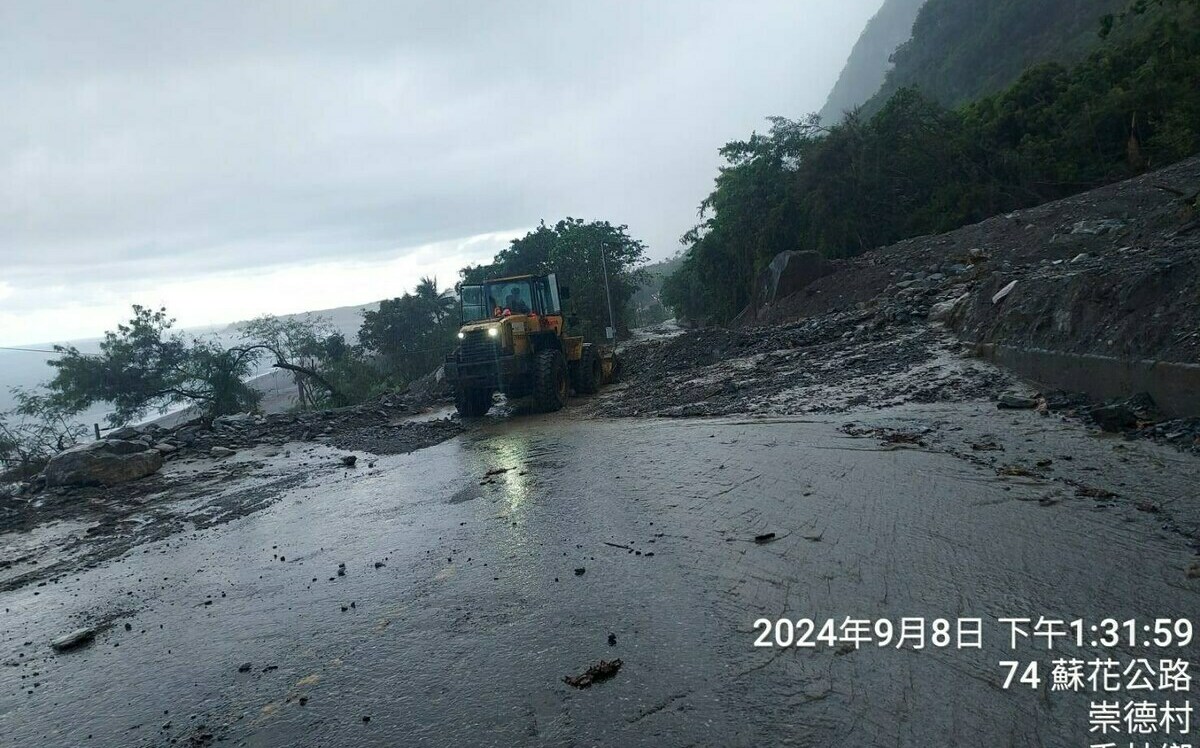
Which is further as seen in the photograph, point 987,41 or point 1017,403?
point 987,41

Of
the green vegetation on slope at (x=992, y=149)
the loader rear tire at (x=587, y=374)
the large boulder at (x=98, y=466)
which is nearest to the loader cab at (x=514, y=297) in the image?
the loader rear tire at (x=587, y=374)

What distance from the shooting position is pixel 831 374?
35.1 feet

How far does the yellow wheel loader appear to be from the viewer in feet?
40.8

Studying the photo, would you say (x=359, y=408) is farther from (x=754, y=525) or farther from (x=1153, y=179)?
(x=1153, y=179)

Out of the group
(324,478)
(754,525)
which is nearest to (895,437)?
(754,525)

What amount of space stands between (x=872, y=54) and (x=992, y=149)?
128 meters

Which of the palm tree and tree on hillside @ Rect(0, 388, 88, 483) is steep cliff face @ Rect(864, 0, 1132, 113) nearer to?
the palm tree

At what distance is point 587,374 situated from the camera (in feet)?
48.7

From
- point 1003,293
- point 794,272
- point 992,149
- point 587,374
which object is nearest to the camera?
point 1003,293

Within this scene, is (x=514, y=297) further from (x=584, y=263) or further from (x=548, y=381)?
(x=584, y=263)

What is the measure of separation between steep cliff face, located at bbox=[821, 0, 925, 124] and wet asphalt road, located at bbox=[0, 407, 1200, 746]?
129059 mm

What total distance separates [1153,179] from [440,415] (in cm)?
1663

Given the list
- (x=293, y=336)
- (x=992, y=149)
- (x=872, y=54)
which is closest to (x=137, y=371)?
(x=293, y=336)

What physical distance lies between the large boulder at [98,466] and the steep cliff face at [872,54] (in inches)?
5033
